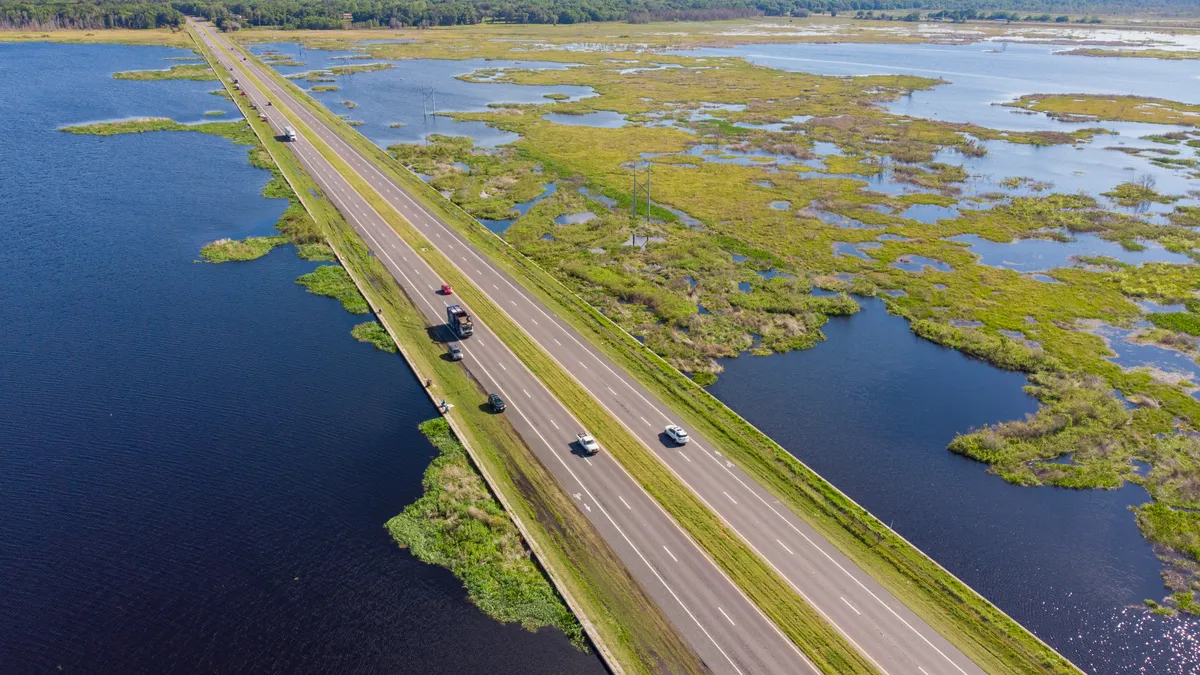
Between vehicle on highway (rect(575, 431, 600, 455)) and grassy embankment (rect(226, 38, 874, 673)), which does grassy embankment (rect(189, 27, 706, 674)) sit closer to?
vehicle on highway (rect(575, 431, 600, 455))

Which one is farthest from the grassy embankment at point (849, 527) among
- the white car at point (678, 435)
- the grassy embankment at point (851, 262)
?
the grassy embankment at point (851, 262)

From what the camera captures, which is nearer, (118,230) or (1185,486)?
(1185,486)

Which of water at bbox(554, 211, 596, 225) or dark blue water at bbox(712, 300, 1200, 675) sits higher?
water at bbox(554, 211, 596, 225)

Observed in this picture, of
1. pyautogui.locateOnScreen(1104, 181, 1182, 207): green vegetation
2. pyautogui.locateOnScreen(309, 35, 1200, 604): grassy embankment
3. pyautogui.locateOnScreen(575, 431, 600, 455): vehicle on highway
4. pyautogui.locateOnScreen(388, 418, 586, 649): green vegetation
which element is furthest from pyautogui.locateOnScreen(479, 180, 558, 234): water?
pyautogui.locateOnScreen(1104, 181, 1182, 207): green vegetation

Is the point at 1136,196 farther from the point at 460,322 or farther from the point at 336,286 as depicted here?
the point at 336,286

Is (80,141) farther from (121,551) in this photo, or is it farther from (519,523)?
(519,523)

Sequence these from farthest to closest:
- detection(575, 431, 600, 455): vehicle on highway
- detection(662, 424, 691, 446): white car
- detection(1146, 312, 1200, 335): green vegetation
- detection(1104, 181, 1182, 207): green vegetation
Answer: detection(1104, 181, 1182, 207): green vegetation < detection(1146, 312, 1200, 335): green vegetation < detection(662, 424, 691, 446): white car < detection(575, 431, 600, 455): vehicle on highway

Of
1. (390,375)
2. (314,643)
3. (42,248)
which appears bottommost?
(314,643)

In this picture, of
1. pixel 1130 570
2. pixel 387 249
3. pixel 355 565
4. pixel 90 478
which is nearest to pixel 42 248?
pixel 387 249
